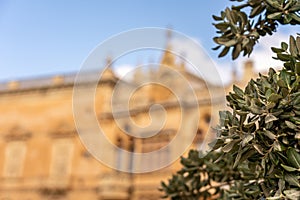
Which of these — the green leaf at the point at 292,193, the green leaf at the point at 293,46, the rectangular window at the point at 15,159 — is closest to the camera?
the green leaf at the point at 292,193

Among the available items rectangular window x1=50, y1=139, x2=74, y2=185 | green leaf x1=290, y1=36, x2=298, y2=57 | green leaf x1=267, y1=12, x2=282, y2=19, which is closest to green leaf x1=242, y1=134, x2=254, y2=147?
green leaf x1=290, y1=36, x2=298, y2=57

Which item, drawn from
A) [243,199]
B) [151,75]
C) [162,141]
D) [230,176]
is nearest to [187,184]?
[230,176]

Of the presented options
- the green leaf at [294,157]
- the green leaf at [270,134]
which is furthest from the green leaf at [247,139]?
the green leaf at [294,157]

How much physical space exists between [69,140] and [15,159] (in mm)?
2469

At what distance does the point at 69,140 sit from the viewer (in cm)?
1928

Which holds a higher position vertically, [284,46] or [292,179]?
[284,46]

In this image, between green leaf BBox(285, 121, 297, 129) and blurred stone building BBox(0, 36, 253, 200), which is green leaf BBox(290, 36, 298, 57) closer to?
green leaf BBox(285, 121, 297, 129)

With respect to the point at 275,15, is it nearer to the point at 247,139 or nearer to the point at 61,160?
the point at 247,139

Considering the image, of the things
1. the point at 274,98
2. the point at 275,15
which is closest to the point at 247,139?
the point at 274,98

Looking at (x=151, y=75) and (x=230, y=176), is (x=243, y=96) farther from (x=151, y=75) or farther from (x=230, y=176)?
(x=151, y=75)

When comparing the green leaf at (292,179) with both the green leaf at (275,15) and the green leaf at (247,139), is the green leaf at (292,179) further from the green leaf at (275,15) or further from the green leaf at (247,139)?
the green leaf at (275,15)

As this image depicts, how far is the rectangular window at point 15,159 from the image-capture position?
20.0 meters

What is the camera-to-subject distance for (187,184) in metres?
4.16

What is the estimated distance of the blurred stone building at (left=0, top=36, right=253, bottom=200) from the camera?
17.1 meters
